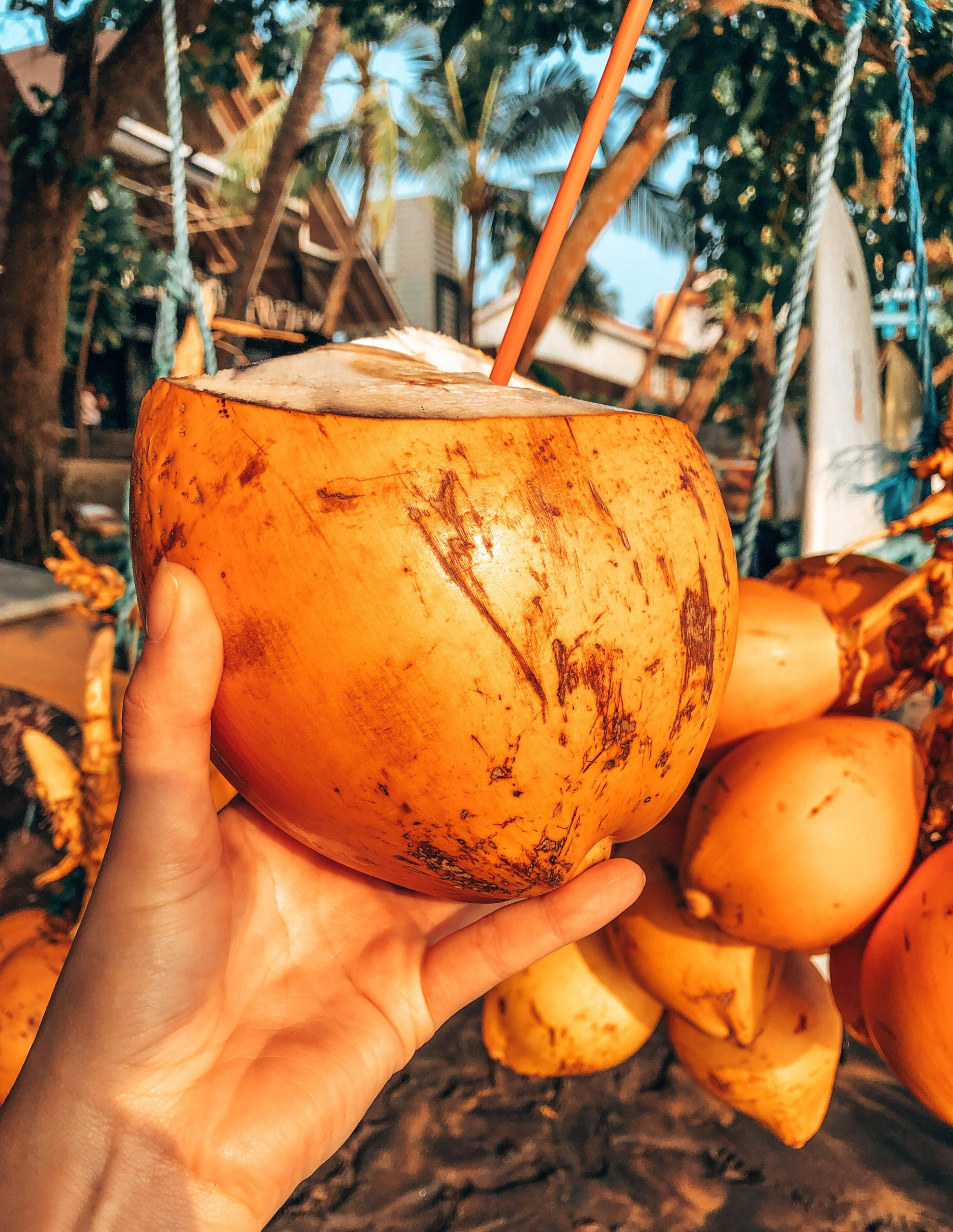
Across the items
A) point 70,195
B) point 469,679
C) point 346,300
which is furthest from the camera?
point 346,300

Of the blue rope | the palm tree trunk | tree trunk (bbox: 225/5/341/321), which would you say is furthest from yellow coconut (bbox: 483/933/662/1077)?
the palm tree trunk

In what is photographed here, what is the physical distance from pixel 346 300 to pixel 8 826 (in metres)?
13.0

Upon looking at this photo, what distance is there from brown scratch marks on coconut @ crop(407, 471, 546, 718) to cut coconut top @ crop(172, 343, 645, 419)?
0.08 meters

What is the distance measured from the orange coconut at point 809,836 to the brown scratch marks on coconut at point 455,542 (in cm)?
49

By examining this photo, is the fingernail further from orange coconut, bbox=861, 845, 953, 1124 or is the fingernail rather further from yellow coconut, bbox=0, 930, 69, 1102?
yellow coconut, bbox=0, 930, 69, 1102

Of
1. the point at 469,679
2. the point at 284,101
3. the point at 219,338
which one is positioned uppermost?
the point at 284,101

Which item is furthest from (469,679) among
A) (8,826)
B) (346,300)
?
(346,300)

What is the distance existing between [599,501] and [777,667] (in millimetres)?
481

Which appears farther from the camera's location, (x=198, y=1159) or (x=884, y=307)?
(x=884, y=307)

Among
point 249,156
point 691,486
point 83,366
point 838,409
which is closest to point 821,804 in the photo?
point 691,486

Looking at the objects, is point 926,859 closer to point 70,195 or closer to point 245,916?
point 245,916

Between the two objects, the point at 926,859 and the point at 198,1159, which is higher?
the point at 926,859

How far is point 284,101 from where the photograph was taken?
37.5 ft

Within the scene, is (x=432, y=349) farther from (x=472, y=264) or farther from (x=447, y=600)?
(x=472, y=264)
